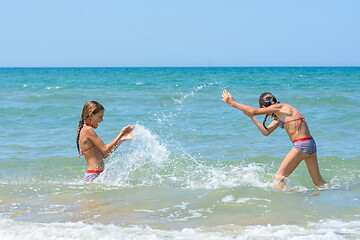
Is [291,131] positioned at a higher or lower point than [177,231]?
higher

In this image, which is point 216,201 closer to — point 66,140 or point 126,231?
point 126,231

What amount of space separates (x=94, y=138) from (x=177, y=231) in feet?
6.53

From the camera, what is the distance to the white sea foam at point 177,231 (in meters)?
4.12

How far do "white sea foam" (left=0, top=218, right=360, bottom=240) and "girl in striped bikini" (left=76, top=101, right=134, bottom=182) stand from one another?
1424 millimetres

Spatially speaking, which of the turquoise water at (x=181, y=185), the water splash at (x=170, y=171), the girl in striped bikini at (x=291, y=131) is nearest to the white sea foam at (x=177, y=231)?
the turquoise water at (x=181, y=185)

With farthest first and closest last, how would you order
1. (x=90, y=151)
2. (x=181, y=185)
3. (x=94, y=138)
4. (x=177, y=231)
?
(x=181, y=185), (x=90, y=151), (x=94, y=138), (x=177, y=231)

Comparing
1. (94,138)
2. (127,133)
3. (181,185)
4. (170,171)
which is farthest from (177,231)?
(170,171)

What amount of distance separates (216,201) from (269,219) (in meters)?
0.84

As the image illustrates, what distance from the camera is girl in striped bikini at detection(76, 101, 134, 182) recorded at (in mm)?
5672

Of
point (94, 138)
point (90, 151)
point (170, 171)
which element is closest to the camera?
point (94, 138)

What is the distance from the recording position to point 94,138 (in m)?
5.74

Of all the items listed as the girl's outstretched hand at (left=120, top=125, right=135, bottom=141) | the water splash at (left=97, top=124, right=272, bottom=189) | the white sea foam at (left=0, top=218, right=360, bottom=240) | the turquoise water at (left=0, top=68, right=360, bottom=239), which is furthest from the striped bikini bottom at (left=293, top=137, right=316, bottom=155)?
the girl's outstretched hand at (left=120, top=125, right=135, bottom=141)

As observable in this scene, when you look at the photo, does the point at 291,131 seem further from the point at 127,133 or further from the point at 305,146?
the point at 127,133

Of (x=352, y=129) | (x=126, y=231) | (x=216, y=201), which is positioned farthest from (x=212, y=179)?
(x=352, y=129)
